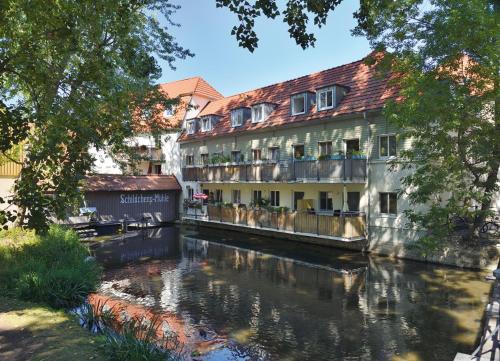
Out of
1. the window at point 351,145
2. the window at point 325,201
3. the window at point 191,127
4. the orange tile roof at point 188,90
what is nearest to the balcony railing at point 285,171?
the window at point 351,145

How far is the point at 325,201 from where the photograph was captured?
2308 cm

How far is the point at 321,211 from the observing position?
23.1 metres

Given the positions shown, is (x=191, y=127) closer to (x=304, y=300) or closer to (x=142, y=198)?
(x=142, y=198)

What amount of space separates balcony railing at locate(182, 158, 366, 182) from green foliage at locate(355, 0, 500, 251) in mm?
4129

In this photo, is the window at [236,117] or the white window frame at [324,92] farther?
the window at [236,117]

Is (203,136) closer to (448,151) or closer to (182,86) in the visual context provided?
(182,86)

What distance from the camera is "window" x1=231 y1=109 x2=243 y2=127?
95.7ft

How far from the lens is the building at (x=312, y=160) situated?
64.8ft

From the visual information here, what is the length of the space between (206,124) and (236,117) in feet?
12.8

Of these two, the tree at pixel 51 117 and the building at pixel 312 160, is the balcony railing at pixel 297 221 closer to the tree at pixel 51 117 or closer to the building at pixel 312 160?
the building at pixel 312 160

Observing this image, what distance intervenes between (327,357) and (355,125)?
1487cm

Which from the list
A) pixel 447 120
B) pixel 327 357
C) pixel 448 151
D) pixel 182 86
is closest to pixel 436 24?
pixel 447 120

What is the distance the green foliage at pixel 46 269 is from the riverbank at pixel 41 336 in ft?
2.62

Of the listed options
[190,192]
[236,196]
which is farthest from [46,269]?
[190,192]
